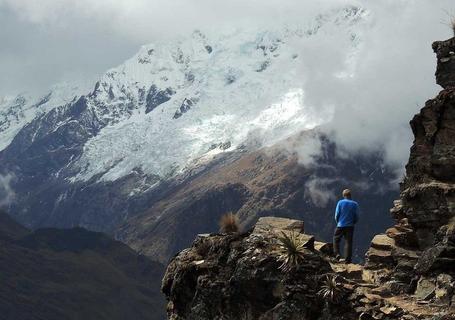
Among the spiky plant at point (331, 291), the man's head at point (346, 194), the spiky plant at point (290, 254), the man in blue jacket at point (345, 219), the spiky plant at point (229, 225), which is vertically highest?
the man's head at point (346, 194)

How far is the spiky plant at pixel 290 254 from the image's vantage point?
27297mm

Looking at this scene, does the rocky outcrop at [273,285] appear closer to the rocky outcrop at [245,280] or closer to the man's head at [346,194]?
the rocky outcrop at [245,280]

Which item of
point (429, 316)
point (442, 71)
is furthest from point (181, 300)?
point (442, 71)

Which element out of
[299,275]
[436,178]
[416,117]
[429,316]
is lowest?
[429,316]

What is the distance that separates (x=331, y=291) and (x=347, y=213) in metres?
6.18

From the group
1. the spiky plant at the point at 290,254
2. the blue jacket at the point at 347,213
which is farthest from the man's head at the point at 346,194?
the spiky plant at the point at 290,254

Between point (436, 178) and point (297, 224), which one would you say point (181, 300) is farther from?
point (436, 178)

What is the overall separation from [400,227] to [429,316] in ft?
23.5

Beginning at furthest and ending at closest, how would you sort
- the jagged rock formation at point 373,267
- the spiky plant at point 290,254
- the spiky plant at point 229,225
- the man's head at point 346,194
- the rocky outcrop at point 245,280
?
the man's head at point 346,194 < the spiky plant at point 229,225 < the spiky plant at point 290,254 < the rocky outcrop at point 245,280 < the jagged rock formation at point 373,267

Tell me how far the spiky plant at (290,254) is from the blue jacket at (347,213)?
4002 millimetres

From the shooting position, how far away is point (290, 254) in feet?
90.3

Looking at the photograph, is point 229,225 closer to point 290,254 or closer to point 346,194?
point 346,194

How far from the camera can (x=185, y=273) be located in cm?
3131

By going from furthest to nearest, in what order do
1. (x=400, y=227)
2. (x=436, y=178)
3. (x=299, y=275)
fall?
(x=400, y=227)
(x=436, y=178)
(x=299, y=275)
